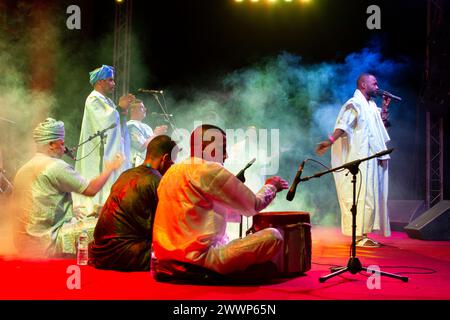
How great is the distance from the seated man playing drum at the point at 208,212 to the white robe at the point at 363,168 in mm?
2993

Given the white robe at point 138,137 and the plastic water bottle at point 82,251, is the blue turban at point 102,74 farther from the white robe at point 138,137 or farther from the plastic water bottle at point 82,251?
the plastic water bottle at point 82,251

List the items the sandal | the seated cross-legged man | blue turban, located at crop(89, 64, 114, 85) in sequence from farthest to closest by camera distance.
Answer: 1. blue turban, located at crop(89, 64, 114, 85)
2. the sandal
3. the seated cross-legged man

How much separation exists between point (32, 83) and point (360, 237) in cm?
682

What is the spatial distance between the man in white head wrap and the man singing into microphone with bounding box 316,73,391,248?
10.1ft

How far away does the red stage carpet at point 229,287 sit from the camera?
11.9 feet

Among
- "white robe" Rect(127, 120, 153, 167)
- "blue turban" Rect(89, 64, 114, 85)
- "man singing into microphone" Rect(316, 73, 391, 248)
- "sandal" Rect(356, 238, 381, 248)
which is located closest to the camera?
"sandal" Rect(356, 238, 381, 248)

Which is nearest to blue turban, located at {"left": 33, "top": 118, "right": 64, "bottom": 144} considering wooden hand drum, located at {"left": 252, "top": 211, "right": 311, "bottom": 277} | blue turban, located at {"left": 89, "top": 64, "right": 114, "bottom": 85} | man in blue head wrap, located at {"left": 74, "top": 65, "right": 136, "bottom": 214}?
man in blue head wrap, located at {"left": 74, "top": 65, "right": 136, "bottom": 214}

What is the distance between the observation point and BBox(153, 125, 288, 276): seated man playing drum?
3910mm

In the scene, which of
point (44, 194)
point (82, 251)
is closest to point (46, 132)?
point (44, 194)

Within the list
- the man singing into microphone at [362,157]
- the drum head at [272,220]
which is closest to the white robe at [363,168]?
the man singing into microphone at [362,157]

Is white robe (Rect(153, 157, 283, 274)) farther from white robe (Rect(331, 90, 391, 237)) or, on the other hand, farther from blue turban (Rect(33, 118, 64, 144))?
white robe (Rect(331, 90, 391, 237))

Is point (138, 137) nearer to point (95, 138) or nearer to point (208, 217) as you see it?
point (95, 138)

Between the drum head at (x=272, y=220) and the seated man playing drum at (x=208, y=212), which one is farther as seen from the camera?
the drum head at (x=272, y=220)

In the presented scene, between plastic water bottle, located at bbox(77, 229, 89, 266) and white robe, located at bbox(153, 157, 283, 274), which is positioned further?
plastic water bottle, located at bbox(77, 229, 89, 266)
